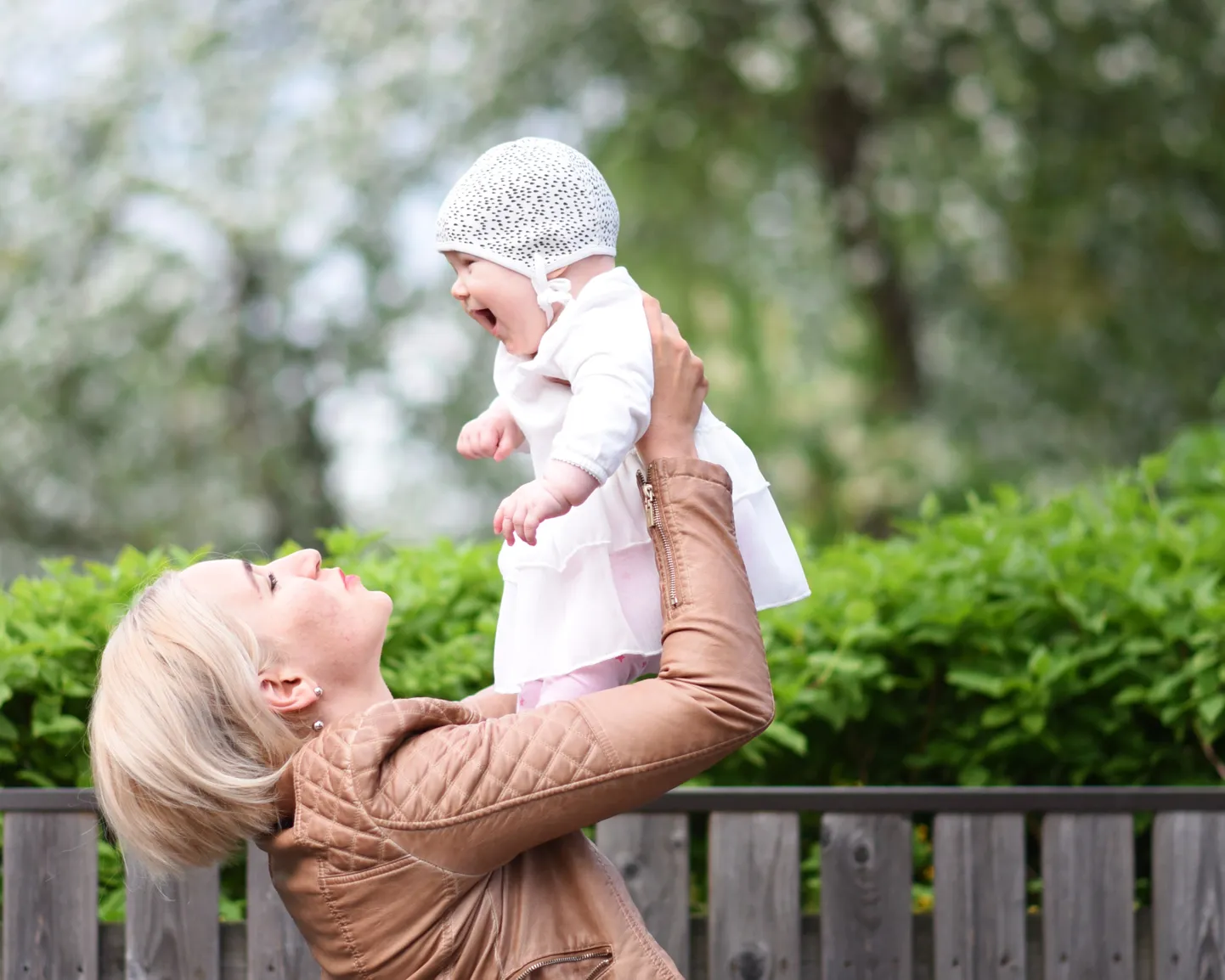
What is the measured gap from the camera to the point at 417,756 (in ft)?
5.41

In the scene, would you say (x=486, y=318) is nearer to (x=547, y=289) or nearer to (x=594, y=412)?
(x=547, y=289)

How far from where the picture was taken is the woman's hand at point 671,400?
1.73 meters

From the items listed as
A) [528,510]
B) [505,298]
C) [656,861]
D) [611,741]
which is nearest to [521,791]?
[611,741]

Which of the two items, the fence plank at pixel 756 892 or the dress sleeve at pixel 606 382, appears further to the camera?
the fence plank at pixel 756 892

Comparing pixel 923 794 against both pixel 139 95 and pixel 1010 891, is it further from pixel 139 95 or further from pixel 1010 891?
pixel 139 95

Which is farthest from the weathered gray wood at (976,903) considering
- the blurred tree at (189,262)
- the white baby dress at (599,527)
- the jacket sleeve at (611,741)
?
the blurred tree at (189,262)

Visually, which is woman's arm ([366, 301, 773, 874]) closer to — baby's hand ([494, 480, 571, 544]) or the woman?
the woman

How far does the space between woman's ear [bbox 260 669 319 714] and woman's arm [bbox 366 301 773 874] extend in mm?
151

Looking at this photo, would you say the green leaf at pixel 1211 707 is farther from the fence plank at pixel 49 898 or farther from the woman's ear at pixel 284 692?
the fence plank at pixel 49 898

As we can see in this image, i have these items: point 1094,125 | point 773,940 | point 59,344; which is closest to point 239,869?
point 773,940

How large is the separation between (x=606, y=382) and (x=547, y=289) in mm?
178

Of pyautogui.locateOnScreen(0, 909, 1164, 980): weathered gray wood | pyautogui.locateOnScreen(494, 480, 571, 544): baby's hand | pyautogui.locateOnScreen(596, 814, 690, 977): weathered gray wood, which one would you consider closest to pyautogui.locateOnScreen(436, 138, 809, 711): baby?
pyautogui.locateOnScreen(494, 480, 571, 544): baby's hand

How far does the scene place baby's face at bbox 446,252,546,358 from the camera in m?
1.78

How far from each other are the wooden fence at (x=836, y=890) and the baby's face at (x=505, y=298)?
1.13m
